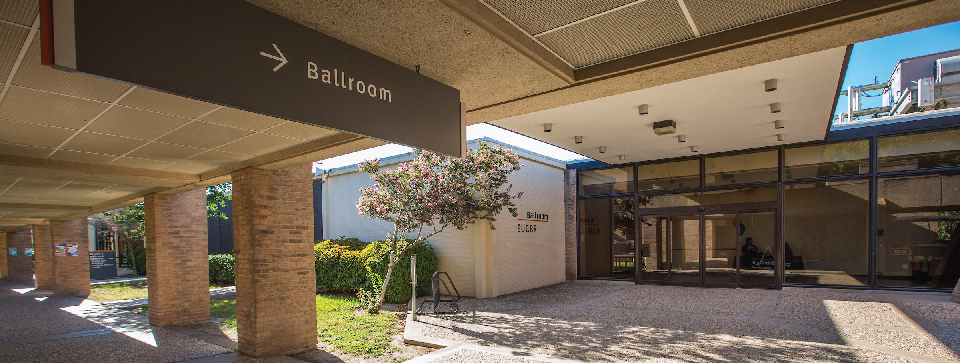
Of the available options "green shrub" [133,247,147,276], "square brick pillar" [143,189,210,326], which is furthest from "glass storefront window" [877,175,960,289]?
"green shrub" [133,247,147,276]

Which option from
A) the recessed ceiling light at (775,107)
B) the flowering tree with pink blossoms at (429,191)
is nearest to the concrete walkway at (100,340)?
the flowering tree with pink blossoms at (429,191)

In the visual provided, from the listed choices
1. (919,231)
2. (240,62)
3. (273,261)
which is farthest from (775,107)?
(240,62)

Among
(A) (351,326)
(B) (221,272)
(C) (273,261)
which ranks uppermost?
(C) (273,261)

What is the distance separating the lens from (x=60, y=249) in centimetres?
1435

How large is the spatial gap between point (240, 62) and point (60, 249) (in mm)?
16890

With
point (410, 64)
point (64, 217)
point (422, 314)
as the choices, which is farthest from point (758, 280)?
point (64, 217)

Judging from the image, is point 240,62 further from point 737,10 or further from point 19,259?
point 19,259

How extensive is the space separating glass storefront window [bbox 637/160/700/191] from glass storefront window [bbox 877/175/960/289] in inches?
150

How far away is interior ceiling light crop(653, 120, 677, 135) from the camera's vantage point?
29.3 feet

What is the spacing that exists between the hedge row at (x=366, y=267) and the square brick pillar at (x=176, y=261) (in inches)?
124

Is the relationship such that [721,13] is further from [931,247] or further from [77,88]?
[931,247]

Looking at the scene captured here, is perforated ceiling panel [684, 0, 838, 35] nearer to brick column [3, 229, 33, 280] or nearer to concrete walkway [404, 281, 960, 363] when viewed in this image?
concrete walkway [404, 281, 960, 363]

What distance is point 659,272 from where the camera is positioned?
12773 mm

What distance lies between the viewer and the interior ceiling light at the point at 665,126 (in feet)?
29.3
